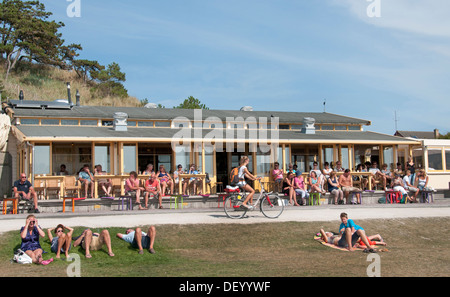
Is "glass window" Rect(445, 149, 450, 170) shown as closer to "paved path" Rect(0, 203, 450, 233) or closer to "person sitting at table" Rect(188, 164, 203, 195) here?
"paved path" Rect(0, 203, 450, 233)

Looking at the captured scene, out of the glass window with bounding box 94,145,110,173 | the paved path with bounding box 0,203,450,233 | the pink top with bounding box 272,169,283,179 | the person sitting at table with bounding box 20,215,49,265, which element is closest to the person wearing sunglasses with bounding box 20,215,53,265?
the person sitting at table with bounding box 20,215,49,265

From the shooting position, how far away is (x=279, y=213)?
48.7 feet

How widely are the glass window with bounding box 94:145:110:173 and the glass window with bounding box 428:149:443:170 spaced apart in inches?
562

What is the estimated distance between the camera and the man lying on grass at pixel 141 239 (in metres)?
11.1

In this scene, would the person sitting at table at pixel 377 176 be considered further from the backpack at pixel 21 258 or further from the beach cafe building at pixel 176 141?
the backpack at pixel 21 258

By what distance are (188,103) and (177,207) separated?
35.0 metres

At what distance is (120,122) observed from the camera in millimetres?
20688

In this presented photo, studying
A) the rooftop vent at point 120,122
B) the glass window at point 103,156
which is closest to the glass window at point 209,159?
the rooftop vent at point 120,122

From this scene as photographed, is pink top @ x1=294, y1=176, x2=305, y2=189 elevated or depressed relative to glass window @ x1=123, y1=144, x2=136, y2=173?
depressed

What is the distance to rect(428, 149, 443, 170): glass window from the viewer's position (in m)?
23.0

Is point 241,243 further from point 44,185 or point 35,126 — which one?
point 35,126

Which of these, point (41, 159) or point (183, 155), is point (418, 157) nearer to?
point (183, 155)

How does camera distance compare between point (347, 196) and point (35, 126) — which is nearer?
point (347, 196)
